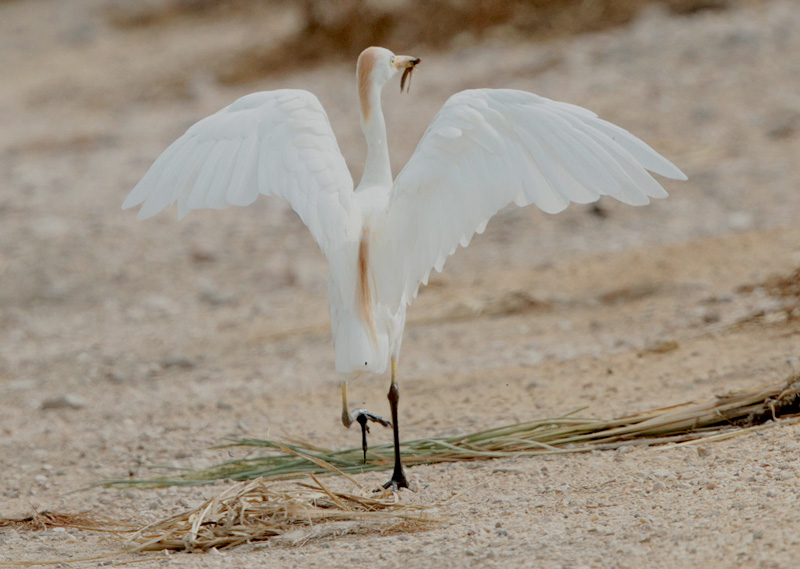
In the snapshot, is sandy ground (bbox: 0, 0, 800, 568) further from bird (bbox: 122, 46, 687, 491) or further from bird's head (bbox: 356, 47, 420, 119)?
bird's head (bbox: 356, 47, 420, 119)

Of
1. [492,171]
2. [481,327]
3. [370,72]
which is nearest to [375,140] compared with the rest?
[370,72]

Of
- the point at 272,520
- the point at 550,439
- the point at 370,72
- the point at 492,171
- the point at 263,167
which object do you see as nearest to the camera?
the point at 272,520

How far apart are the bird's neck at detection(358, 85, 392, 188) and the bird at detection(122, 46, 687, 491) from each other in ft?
1.20

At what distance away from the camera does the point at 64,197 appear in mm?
10625

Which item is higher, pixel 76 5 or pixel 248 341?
pixel 76 5

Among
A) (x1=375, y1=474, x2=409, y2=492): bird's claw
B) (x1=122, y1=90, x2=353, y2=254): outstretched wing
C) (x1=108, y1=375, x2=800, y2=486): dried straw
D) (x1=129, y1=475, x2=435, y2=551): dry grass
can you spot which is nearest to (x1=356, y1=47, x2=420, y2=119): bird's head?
(x1=122, y1=90, x2=353, y2=254): outstretched wing

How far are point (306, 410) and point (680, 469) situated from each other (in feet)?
7.16

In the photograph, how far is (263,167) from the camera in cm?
420

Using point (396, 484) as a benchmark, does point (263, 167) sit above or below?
above

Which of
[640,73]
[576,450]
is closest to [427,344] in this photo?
[576,450]

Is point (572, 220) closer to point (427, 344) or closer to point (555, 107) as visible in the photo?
point (427, 344)

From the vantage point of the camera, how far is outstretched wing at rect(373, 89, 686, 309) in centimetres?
388

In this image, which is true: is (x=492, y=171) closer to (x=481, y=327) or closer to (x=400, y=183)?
(x=400, y=183)

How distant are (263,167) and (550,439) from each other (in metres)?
1.56
